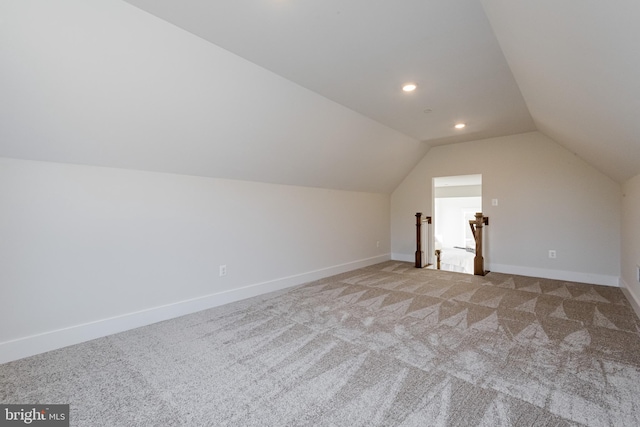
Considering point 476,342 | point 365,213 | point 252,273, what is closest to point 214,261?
point 252,273

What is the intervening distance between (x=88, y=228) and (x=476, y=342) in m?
3.46

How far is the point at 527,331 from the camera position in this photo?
8.33 ft

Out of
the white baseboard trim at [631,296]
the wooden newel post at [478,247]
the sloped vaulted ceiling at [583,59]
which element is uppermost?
the sloped vaulted ceiling at [583,59]

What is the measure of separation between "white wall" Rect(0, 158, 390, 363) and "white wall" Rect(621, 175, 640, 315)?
399 centimetres

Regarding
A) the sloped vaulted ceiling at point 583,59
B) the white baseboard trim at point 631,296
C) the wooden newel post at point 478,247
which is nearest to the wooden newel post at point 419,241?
the wooden newel post at point 478,247

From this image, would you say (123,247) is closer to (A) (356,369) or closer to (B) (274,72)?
(B) (274,72)

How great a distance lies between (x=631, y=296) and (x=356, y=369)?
369 centimetres

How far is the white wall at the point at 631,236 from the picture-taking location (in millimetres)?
3039

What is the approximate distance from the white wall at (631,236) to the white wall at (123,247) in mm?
3988

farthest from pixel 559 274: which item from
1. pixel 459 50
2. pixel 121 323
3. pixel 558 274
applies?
pixel 121 323

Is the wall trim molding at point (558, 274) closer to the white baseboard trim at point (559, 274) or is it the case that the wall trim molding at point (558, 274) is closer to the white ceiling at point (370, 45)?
the white baseboard trim at point (559, 274)

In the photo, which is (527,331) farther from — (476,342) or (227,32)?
(227,32)

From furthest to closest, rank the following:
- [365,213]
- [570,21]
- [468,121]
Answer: [365,213], [468,121], [570,21]

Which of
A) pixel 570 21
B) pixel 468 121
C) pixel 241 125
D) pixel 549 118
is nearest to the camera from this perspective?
pixel 570 21
